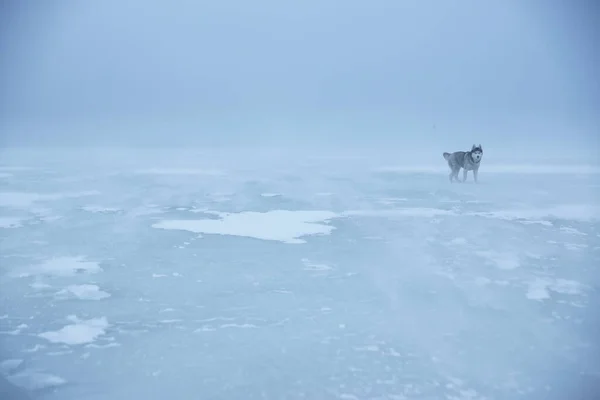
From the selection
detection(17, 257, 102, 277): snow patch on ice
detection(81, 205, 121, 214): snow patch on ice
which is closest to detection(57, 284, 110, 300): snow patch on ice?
detection(17, 257, 102, 277): snow patch on ice

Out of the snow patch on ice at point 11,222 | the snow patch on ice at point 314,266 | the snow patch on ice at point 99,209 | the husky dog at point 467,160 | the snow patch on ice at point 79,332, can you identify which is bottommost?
the snow patch on ice at point 79,332

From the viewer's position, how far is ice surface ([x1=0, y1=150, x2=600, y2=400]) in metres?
2.54

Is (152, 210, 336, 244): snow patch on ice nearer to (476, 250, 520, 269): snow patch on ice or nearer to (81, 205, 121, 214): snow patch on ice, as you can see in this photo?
(81, 205, 121, 214): snow patch on ice

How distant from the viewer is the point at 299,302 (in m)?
3.53

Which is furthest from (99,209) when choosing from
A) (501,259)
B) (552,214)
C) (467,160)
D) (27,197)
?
(467,160)

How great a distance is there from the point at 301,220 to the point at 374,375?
396cm

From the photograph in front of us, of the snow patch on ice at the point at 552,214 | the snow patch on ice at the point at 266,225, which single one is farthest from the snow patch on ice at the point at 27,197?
the snow patch on ice at the point at 552,214

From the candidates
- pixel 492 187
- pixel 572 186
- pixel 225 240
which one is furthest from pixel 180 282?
pixel 572 186

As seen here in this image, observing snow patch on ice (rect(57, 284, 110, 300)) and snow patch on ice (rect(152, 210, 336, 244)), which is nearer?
snow patch on ice (rect(57, 284, 110, 300))

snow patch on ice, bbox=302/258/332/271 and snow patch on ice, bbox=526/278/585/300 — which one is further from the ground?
snow patch on ice, bbox=302/258/332/271

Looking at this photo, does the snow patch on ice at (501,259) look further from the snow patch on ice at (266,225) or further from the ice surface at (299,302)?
the snow patch on ice at (266,225)

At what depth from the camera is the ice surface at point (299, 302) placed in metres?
2.54

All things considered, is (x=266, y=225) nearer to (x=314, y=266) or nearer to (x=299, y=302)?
(x=314, y=266)

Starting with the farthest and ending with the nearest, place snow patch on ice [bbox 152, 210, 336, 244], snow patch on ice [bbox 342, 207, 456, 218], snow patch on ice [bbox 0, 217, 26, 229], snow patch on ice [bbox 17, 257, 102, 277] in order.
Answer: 1. snow patch on ice [bbox 342, 207, 456, 218]
2. snow patch on ice [bbox 0, 217, 26, 229]
3. snow patch on ice [bbox 152, 210, 336, 244]
4. snow patch on ice [bbox 17, 257, 102, 277]
